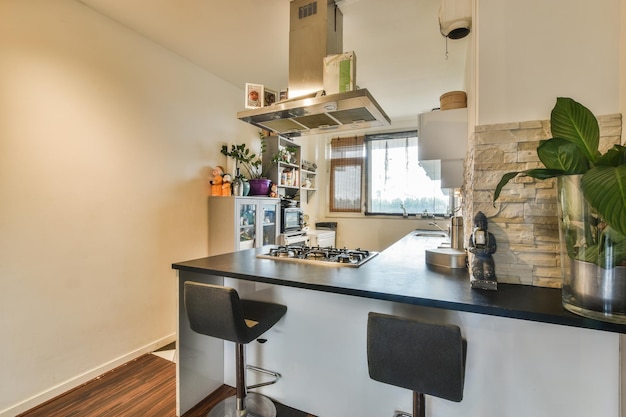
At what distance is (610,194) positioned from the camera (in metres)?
0.71

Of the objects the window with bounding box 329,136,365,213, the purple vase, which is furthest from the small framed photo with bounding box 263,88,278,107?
the window with bounding box 329,136,365,213

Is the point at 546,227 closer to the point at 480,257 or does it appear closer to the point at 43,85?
the point at 480,257

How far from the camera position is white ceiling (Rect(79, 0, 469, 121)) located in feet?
6.67

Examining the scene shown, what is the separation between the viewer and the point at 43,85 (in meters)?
1.85

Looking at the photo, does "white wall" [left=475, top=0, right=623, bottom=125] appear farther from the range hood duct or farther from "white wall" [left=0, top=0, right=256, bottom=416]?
"white wall" [left=0, top=0, right=256, bottom=416]

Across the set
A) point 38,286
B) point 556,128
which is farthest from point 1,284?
point 556,128

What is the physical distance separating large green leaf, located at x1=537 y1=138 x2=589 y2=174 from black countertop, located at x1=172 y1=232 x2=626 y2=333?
0.46 m

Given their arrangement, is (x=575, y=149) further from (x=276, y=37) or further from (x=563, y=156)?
(x=276, y=37)

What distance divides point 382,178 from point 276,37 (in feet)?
9.54

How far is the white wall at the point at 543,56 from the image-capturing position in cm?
111

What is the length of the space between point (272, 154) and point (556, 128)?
3.24 metres

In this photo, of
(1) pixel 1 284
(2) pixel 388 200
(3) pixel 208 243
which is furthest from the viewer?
(2) pixel 388 200

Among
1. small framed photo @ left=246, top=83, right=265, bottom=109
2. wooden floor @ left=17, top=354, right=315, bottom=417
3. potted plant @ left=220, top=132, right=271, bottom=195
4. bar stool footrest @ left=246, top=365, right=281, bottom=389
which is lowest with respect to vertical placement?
wooden floor @ left=17, top=354, right=315, bottom=417

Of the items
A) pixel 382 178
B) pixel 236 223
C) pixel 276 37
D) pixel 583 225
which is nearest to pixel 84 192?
pixel 236 223
